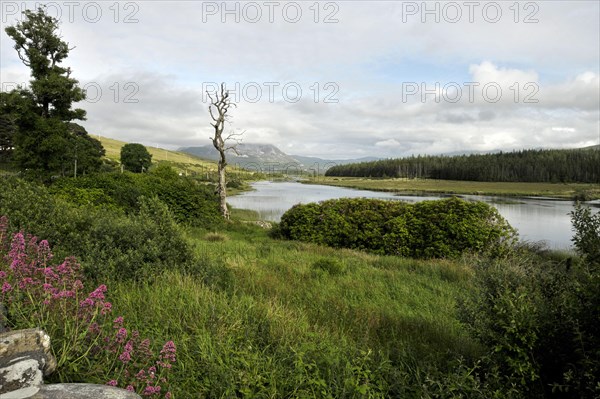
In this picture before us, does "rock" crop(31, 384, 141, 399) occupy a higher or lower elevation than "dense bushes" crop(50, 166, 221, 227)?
lower

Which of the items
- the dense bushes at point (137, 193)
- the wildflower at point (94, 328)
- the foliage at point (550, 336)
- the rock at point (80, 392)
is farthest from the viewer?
the dense bushes at point (137, 193)

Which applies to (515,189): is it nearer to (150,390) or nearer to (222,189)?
(222,189)

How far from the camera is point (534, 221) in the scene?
32188mm

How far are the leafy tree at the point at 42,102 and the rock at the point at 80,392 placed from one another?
77.7 feet

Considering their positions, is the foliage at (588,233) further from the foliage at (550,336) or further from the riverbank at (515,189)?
the riverbank at (515,189)

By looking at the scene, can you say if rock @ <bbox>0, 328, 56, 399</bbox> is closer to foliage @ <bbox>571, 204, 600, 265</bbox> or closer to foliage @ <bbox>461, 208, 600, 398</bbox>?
foliage @ <bbox>461, 208, 600, 398</bbox>

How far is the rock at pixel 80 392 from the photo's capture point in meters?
2.31

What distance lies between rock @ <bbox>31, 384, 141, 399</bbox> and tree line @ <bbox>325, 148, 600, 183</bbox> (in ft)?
438

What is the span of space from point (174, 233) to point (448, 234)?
33.9ft

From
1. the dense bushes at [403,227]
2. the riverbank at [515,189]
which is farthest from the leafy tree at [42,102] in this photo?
the riverbank at [515,189]

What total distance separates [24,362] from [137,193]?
56.7ft

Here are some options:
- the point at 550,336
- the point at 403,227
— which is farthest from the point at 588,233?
the point at 403,227

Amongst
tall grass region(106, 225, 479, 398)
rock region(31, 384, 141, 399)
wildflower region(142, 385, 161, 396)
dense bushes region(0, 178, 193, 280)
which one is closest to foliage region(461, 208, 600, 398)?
tall grass region(106, 225, 479, 398)

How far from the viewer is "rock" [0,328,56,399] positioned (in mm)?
2383
